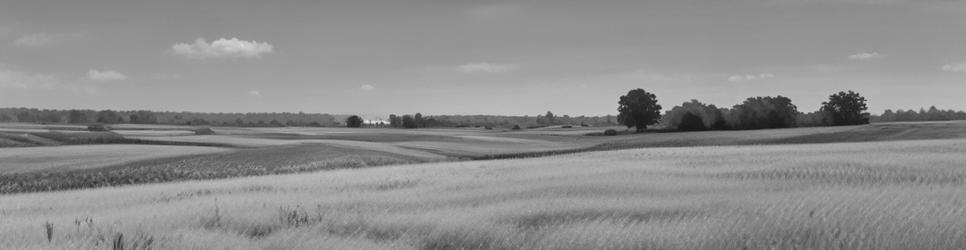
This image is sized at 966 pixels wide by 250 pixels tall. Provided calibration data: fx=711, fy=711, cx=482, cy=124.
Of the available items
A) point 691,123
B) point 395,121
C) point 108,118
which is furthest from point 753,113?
point 108,118

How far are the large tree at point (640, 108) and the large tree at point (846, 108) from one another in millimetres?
14428

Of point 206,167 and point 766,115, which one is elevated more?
point 766,115

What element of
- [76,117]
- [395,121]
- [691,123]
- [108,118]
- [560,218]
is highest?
[76,117]

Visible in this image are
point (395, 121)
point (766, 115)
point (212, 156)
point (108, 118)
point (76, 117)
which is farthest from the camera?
point (108, 118)

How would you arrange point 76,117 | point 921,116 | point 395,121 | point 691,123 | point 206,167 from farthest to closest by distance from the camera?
point 76,117
point 395,121
point 921,116
point 691,123
point 206,167

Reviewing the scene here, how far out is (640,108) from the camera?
2485 inches

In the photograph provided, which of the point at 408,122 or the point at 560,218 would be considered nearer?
the point at 560,218

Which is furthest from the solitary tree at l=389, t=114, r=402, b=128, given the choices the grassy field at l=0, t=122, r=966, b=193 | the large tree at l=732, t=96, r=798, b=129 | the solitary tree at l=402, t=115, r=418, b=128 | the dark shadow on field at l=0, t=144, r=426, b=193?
the dark shadow on field at l=0, t=144, r=426, b=193

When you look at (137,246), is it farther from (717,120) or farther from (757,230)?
(717,120)

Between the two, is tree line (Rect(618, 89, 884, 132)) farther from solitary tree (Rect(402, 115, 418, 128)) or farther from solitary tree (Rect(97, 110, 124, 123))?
solitary tree (Rect(97, 110, 124, 123))

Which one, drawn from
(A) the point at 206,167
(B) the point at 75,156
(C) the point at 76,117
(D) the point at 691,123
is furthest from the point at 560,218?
(C) the point at 76,117

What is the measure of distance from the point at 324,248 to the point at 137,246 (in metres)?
2.03

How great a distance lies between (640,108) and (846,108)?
1746 centimetres

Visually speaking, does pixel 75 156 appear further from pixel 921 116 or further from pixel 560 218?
pixel 921 116
